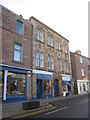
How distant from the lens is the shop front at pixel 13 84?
41.5ft

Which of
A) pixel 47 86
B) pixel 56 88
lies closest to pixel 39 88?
pixel 47 86

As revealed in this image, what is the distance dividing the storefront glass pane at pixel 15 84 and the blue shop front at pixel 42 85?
2.57 meters

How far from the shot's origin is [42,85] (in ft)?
57.5

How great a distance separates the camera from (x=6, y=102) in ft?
41.1

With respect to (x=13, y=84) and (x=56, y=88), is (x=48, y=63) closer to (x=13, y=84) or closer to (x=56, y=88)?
(x=56, y=88)

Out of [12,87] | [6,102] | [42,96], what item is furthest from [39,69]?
[6,102]

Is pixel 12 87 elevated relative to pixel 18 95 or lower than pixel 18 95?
elevated

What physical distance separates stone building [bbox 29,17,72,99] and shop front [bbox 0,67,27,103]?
4.89 ft

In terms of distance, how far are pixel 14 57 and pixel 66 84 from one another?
41.2ft

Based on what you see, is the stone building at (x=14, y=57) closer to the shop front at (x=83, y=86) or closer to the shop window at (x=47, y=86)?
the shop window at (x=47, y=86)

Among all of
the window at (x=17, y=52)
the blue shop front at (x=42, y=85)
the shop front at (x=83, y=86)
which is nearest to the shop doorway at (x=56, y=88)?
the blue shop front at (x=42, y=85)

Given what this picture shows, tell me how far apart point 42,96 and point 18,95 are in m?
4.25

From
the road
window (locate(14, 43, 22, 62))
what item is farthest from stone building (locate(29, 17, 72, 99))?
the road

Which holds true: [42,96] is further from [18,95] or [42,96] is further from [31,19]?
[31,19]
